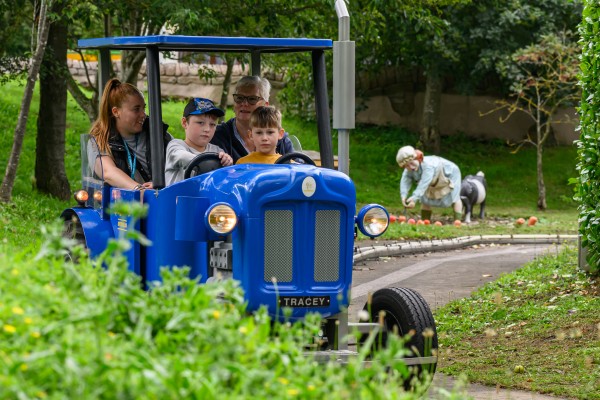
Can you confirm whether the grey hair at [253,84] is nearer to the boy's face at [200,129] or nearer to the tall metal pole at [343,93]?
the tall metal pole at [343,93]

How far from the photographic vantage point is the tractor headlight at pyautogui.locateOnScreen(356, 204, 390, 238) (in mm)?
6945

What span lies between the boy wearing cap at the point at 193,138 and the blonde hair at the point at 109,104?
0.59m

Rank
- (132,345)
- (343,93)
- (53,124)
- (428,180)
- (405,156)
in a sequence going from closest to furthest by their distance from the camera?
(132,345) → (343,93) → (53,124) → (405,156) → (428,180)

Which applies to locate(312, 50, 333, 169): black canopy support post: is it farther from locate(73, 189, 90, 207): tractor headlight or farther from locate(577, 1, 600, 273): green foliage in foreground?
locate(577, 1, 600, 273): green foliage in foreground

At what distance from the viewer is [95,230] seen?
25.4 feet

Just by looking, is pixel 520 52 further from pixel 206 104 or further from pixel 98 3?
pixel 206 104

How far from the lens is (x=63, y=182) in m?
18.9

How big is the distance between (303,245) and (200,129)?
1153 millimetres

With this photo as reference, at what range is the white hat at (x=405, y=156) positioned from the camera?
68.3 ft

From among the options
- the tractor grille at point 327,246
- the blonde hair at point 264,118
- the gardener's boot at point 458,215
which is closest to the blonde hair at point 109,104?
→ the blonde hair at point 264,118

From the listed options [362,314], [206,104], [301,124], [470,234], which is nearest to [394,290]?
[206,104]

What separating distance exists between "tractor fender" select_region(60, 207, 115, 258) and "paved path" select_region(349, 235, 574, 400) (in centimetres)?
265

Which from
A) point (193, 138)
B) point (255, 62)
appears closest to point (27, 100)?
point (255, 62)

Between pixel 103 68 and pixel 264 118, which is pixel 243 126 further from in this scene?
pixel 103 68
